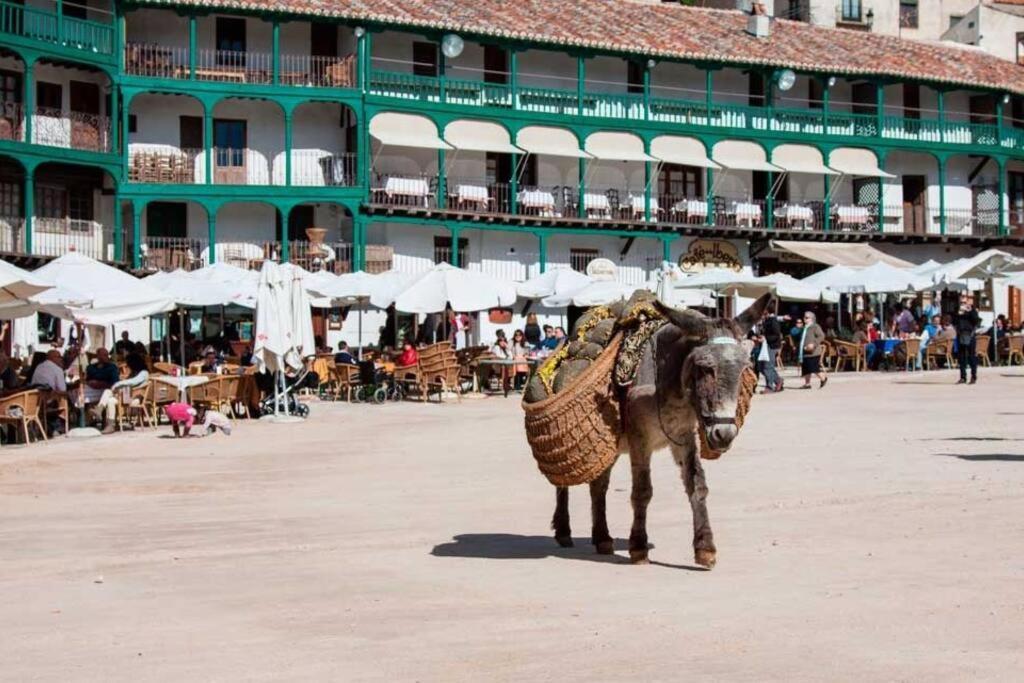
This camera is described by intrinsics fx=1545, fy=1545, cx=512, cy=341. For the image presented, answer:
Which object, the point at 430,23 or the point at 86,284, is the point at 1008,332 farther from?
the point at 86,284

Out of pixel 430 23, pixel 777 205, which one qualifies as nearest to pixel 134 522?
pixel 430 23

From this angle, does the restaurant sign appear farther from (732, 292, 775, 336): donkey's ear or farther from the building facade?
(732, 292, 775, 336): donkey's ear

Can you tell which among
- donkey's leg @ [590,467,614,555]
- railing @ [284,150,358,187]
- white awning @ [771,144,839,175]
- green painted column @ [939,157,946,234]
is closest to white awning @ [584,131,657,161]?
white awning @ [771,144,839,175]

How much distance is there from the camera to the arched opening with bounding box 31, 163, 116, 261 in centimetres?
4203

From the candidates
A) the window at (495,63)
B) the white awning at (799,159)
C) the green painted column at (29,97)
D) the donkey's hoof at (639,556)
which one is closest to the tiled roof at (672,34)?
the window at (495,63)

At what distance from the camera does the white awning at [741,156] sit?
168 ft

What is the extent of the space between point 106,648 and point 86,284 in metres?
16.2

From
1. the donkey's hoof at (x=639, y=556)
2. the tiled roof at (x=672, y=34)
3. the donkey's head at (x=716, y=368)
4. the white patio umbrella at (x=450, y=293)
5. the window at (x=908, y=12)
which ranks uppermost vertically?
the window at (x=908, y=12)

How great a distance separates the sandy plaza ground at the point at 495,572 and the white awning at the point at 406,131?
28817mm

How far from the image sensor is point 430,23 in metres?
46.0

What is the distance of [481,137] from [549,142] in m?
2.43

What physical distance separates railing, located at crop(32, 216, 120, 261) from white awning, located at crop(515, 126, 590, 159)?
1271 cm

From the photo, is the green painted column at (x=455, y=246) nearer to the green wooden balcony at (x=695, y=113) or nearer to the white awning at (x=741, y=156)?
the green wooden balcony at (x=695, y=113)

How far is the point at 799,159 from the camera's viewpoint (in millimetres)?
52625
